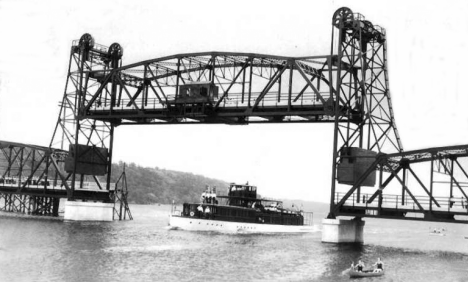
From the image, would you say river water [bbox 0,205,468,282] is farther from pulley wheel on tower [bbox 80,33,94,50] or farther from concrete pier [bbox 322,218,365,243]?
pulley wheel on tower [bbox 80,33,94,50]

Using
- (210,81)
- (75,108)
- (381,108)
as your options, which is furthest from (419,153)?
(75,108)

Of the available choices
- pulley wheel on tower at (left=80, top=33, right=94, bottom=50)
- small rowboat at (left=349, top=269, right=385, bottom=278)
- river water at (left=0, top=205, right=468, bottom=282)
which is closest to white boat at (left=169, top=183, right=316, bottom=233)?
river water at (left=0, top=205, right=468, bottom=282)

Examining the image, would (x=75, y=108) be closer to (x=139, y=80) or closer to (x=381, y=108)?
(x=139, y=80)

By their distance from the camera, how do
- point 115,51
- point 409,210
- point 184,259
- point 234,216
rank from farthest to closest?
point 115,51, point 234,216, point 409,210, point 184,259

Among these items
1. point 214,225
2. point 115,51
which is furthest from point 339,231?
point 115,51

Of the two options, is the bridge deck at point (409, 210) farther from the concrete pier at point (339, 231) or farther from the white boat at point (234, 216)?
the white boat at point (234, 216)

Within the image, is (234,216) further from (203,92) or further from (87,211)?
(203,92)

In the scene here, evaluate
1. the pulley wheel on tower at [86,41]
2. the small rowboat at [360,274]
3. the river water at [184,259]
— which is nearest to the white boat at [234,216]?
the river water at [184,259]
